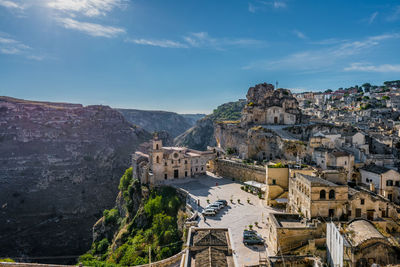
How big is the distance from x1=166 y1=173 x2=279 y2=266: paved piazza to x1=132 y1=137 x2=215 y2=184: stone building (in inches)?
71.0

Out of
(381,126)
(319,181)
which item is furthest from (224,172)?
(381,126)

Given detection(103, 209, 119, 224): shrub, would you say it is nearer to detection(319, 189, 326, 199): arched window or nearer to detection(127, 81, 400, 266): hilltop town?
detection(127, 81, 400, 266): hilltop town

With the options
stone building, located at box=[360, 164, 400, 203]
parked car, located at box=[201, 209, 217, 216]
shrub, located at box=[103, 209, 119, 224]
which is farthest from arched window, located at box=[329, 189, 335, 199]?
shrub, located at box=[103, 209, 119, 224]

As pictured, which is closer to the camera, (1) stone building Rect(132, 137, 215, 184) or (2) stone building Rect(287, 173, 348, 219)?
(2) stone building Rect(287, 173, 348, 219)

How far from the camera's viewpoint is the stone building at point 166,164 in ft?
128

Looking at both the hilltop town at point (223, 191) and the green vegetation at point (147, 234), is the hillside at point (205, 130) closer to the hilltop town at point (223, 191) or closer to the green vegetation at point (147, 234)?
the hilltop town at point (223, 191)

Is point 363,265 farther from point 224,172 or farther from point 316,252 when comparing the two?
point 224,172

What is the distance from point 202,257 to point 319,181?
42.3 ft

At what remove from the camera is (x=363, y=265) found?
15336mm

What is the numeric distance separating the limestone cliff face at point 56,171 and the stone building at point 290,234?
4688cm

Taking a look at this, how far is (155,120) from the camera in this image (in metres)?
177

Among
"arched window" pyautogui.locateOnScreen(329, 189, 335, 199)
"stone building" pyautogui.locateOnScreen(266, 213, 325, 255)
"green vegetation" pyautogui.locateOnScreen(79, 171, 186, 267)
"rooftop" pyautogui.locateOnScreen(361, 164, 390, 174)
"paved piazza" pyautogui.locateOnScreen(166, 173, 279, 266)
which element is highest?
"rooftop" pyautogui.locateOnScreen(361, 164, 390, 174)

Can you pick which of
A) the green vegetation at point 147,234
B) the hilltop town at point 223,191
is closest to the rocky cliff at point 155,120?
the hilltop town at point 223,191

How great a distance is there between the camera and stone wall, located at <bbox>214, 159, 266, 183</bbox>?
35406mm
